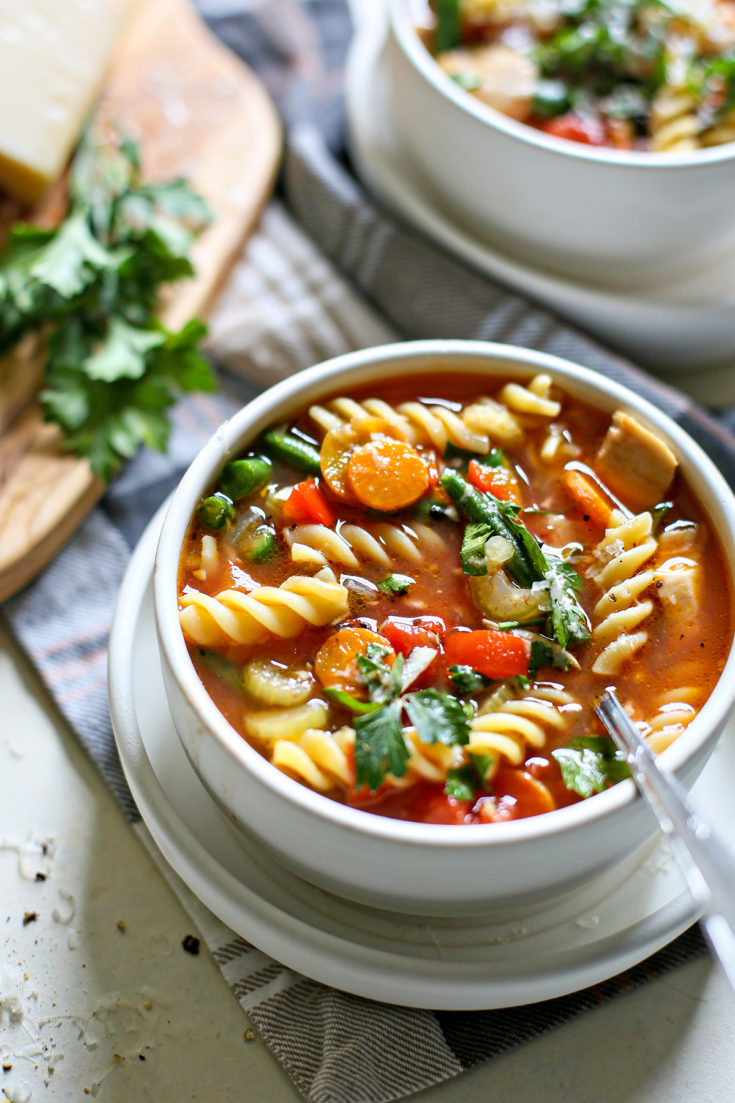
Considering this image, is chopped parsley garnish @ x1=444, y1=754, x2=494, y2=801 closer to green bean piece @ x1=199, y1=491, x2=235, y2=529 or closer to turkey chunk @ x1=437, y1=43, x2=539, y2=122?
green bean piece @ x1=199, y1=491, x2=235, y2=529

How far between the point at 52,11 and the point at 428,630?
3.19 metres

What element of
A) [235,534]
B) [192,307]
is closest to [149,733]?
[235,534]

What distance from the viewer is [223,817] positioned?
2.39 meters

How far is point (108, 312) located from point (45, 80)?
104cm

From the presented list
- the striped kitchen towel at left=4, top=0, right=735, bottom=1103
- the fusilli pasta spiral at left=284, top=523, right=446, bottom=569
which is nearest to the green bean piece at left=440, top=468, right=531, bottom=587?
the fusilli pasta spiral at left=284, top=523, right=446, bottom=569

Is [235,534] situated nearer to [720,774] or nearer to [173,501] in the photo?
[173,501]

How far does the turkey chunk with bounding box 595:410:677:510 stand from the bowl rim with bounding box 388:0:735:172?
1.10 metres

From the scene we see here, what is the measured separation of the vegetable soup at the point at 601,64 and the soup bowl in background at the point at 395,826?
188 cm

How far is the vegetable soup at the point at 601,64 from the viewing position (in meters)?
3.80

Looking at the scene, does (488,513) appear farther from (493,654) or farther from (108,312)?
(108,312)

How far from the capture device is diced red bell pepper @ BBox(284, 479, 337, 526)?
2574 mm

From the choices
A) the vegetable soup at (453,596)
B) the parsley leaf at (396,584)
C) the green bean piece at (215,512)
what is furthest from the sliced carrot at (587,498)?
the green bean piece at (215,512)

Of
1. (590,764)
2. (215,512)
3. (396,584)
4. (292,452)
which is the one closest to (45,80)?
(292,452)

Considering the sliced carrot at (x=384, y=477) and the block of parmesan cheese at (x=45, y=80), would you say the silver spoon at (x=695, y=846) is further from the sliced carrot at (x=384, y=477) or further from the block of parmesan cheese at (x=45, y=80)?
the block of parmesan cheese at (x=45, y=80)
